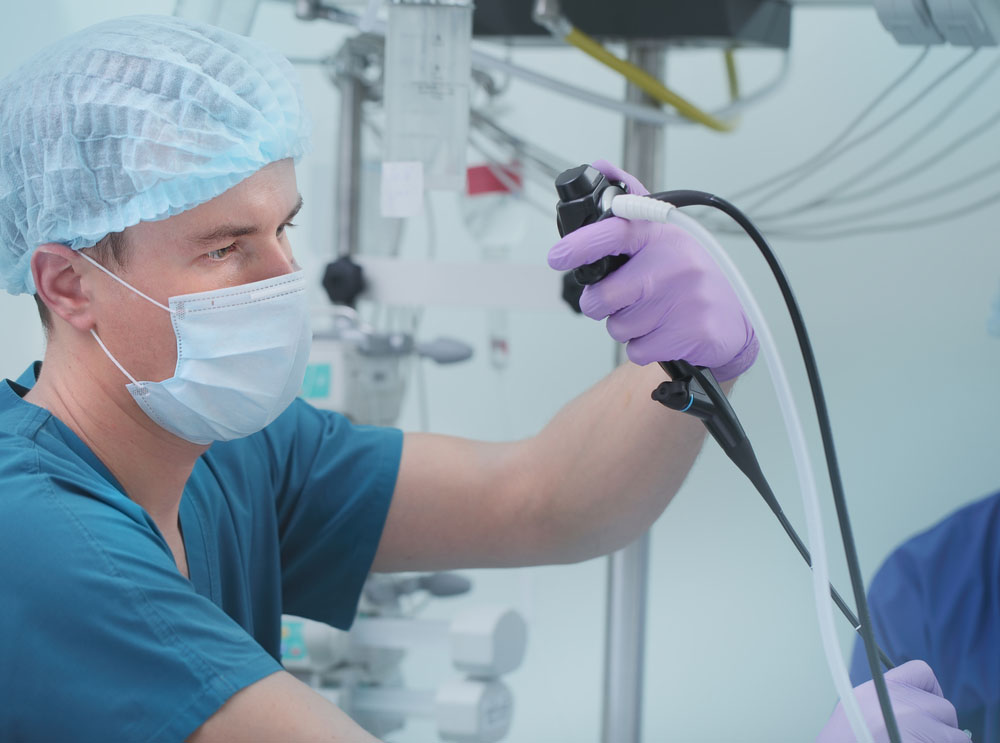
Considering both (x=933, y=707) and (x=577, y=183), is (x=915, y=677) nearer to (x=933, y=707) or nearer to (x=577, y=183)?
(x=933, y=707)

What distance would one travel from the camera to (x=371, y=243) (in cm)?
176

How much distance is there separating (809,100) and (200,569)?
1434mm

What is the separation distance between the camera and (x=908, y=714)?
26.3 inches

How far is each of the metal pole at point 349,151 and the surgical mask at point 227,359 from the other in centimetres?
59

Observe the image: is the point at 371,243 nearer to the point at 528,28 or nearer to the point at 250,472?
the point at 528,28

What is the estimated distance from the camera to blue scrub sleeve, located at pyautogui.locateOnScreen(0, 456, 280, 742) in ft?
2.24

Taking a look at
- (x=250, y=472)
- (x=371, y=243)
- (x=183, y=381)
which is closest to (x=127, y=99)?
(x=183, y=381)

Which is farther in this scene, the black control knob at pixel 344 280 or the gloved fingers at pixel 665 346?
the black control knob at pixel 344 280

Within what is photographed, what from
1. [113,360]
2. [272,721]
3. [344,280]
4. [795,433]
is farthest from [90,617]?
[344,280]

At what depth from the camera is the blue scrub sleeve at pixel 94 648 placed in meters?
0.68

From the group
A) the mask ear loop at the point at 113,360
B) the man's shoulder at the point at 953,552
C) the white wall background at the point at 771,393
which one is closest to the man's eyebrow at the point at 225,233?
the mask ear loop at the point at 113,360

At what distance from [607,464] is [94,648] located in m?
0.51

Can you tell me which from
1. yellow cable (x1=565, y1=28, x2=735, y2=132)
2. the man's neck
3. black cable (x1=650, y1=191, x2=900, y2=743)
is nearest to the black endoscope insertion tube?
black cable (x1=650, y1=191, x2=900, y2=743)

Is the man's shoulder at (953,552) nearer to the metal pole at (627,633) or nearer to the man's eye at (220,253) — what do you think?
the metal pole at (627,633)
